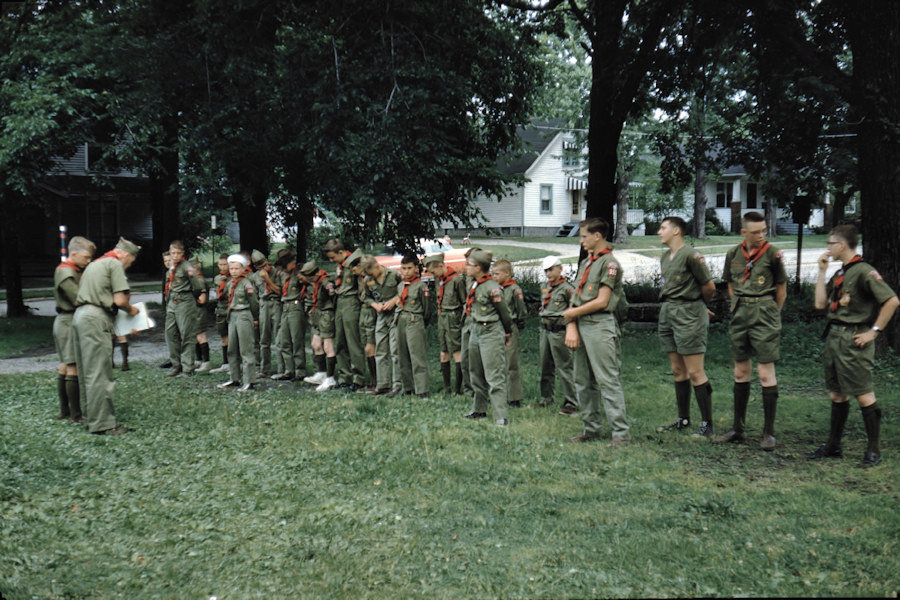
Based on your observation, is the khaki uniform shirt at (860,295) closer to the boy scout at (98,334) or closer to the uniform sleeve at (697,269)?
the uniform sleeve at (697,269)

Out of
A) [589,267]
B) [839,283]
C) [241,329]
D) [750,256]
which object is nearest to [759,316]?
[750,256]

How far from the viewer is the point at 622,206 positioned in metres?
43.8

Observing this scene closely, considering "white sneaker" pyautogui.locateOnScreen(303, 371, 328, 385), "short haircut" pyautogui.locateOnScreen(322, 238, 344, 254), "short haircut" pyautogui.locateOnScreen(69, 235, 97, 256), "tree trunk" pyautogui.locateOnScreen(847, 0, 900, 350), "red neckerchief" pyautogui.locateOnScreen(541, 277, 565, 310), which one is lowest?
"white sneaker" pyautogui.locateOnScreen(303, 371, 328, 385)

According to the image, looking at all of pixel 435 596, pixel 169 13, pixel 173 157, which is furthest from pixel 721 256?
pixel 435 596

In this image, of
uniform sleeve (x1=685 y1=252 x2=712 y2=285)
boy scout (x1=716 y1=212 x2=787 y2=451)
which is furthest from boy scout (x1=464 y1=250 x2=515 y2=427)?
boy scout (x1=716 y1=212 x2=787 y2=451)

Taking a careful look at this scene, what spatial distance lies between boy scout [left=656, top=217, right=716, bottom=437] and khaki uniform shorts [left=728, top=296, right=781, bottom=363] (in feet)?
1.10

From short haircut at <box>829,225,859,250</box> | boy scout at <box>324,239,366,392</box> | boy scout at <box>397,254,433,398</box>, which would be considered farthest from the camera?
boy scout at <box>324,239,366,392</box>

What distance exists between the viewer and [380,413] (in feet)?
32.1

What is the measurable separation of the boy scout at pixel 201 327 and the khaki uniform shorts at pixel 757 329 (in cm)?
885

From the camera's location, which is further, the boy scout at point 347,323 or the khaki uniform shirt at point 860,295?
the boy scout at point 347,323

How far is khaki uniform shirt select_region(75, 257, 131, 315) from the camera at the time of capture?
921cm

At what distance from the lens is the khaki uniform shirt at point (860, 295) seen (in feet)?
23.2

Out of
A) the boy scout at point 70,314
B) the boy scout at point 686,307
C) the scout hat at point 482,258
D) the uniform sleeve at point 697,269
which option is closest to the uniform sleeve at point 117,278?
the boy scout at point 70,314

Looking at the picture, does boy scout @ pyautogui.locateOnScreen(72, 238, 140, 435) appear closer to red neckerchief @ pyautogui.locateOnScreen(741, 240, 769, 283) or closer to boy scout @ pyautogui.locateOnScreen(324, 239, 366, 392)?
boy scout @ pyautogui.locateOnScreen(324, 239, 366, 392)
